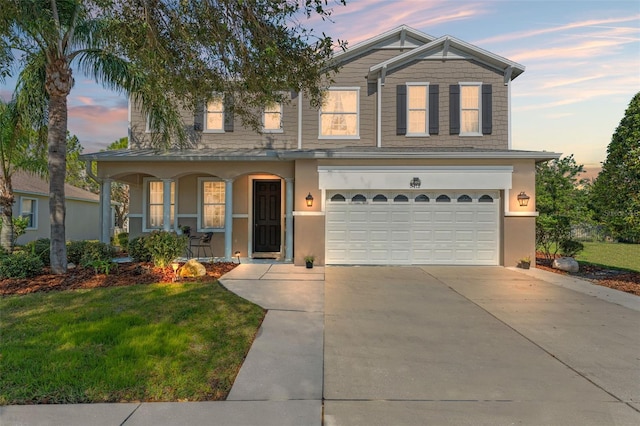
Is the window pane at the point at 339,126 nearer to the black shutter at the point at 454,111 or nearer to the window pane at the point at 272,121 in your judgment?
the window pane at the point at 272,121

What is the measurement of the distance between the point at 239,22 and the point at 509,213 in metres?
8.79

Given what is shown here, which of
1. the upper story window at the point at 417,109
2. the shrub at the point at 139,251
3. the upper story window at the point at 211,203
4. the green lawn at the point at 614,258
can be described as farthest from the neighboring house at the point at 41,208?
the green lawn at the point at 614,258

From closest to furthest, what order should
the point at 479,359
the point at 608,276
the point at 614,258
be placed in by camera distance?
the point at 479,359
the point at 608,276
the point at 614,258

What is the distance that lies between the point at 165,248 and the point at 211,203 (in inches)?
132

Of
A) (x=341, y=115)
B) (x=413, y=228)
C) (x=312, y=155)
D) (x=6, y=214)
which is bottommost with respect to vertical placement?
(x=413, y=228)

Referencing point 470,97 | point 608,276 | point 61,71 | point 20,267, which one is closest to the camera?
point 20,267

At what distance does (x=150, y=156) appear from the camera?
10.4 meters

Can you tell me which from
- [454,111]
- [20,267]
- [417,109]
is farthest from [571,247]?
[20,267]

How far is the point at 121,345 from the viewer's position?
3979 mm

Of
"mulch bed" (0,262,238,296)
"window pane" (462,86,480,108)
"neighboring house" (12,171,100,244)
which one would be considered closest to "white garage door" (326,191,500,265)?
"window pane" (462,86,480,108)

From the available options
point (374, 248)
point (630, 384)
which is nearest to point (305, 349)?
point (630, 384)

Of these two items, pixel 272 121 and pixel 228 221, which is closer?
Answer: pixel 228 221

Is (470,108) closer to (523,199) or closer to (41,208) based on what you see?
(523,199)

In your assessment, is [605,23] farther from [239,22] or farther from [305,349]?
[305,349]
